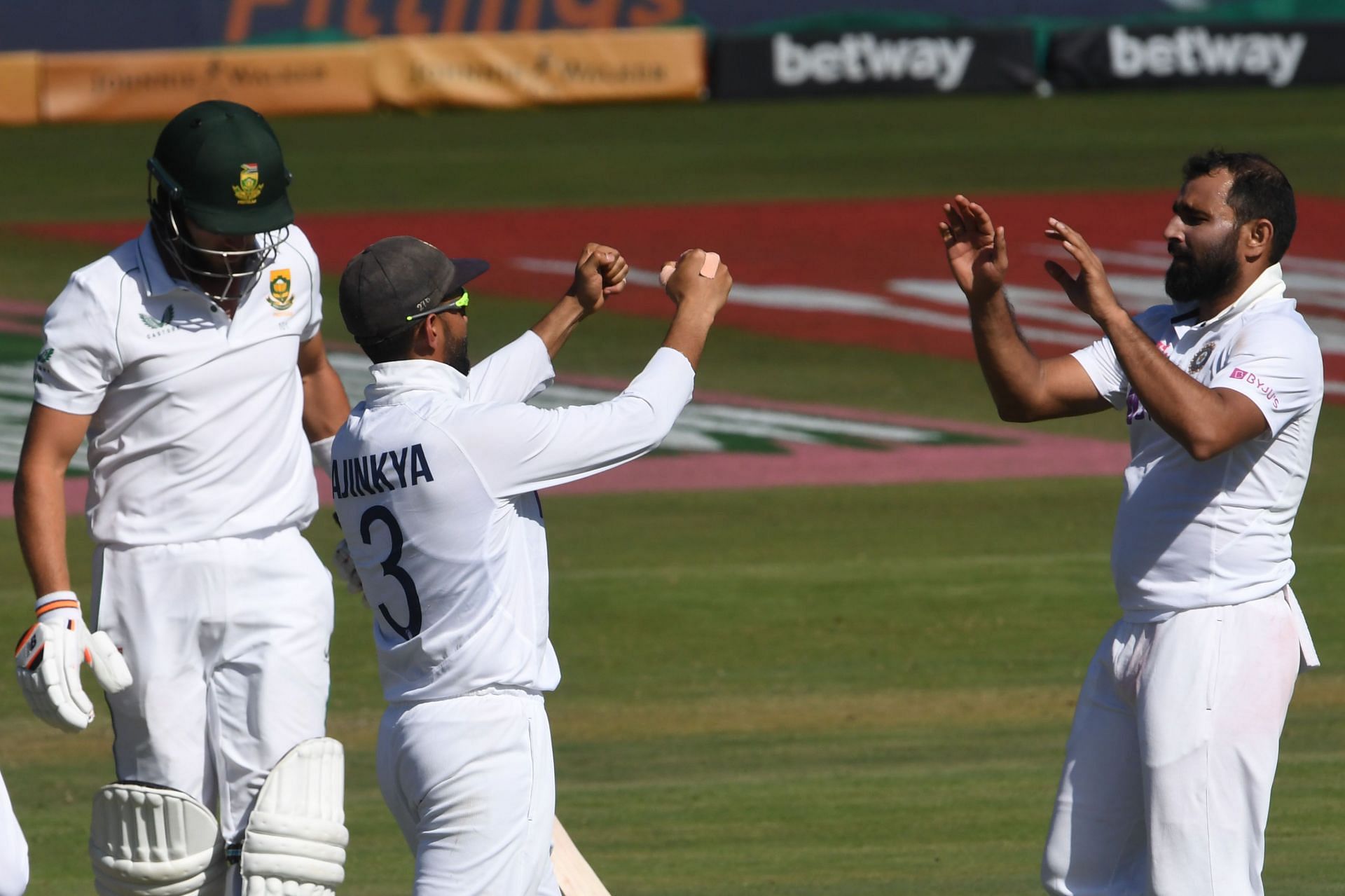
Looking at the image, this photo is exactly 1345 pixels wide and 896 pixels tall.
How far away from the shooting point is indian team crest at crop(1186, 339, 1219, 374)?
475 centimetres

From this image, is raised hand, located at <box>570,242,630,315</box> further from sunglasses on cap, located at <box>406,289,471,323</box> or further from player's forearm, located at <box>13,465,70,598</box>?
player's forearm, located at <box>13,465,70,598</box>

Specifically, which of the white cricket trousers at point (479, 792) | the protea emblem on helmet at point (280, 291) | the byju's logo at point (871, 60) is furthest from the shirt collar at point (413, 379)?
the byju's logo at point (871, 60)

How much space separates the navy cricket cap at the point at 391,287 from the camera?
4.32m

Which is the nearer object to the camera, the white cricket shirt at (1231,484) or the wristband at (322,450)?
the white cricket shirt at (1231,484)

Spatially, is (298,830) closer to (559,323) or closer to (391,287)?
(391,287)

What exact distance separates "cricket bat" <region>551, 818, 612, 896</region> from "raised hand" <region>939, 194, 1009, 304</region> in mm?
1659

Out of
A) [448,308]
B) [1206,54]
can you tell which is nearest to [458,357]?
[448,308]

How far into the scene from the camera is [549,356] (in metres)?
5.20

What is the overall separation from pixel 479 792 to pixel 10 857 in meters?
0.98

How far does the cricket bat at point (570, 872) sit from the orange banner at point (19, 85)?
24663 mm

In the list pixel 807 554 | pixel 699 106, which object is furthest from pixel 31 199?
pixel 807 554

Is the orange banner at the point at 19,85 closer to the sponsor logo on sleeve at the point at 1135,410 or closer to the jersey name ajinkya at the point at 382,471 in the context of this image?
the jersey name ajinkya at the point at 382,471

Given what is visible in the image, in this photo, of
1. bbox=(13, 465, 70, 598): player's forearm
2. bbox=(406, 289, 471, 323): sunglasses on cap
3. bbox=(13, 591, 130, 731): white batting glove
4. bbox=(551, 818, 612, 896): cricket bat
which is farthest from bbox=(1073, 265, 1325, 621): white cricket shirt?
bbox=(13, 465, 70, 598): player's forearm

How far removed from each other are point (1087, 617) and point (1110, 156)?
15.7 m
